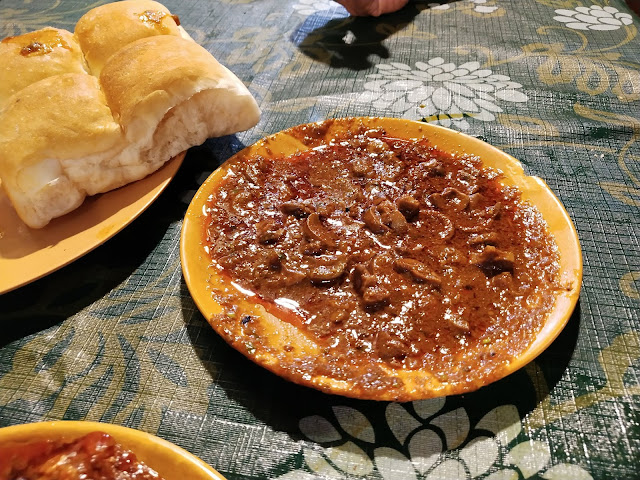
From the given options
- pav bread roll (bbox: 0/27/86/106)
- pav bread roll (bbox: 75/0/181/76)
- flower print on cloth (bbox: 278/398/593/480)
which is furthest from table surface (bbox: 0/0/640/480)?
pav bread roll (bbox: 0/27/86/106)

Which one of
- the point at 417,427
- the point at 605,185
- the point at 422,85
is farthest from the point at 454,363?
the point at 422,85

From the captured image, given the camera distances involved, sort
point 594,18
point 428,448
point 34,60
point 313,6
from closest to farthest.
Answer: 1. point 428,448
2. point 34,60
3. point 594,18
4. point 313,6

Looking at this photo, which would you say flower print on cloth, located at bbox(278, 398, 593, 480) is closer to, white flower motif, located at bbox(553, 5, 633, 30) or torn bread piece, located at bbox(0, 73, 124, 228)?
torn bread piece, located at bbox(0, 73, 124, 228)

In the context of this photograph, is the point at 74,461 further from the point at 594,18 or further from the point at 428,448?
the point at 594,18

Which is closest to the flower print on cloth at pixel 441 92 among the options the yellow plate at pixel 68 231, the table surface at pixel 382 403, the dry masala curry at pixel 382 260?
the table surface at pixel 382 403

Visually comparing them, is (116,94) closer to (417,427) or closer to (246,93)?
(246,93)

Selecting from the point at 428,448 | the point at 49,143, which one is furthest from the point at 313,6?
the point at 428,448
